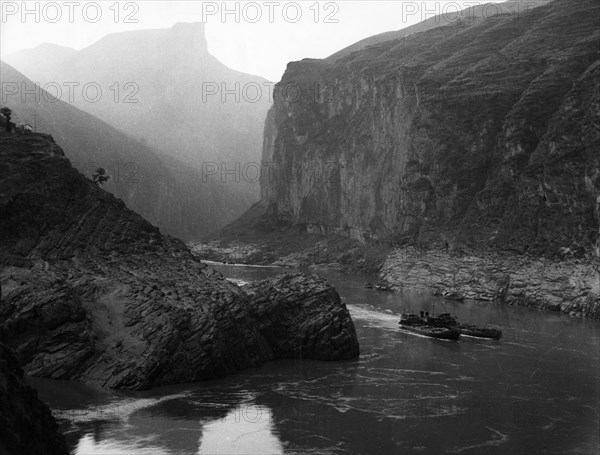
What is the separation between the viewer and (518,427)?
169 ft

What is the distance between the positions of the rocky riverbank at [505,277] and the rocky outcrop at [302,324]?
191 ft

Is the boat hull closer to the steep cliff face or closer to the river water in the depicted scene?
the river water

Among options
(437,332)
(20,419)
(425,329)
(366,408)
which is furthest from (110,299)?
(437,332)

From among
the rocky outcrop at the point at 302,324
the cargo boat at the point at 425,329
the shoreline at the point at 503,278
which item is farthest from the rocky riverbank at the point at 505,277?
the rocky outcrop at the point at 302,324

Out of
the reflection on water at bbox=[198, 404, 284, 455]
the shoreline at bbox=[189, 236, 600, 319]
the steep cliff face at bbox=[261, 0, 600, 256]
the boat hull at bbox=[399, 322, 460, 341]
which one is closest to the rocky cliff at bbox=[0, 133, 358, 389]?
the reflection on water at bbox=[198, 404, 284, 455]

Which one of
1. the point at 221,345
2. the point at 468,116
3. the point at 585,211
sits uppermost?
the point at 468,116

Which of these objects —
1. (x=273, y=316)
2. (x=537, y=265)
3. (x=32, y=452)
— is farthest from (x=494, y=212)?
(x=32, y=452)

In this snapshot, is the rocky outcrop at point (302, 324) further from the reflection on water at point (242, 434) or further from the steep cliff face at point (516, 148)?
the steep cliff face at point (516, 148)

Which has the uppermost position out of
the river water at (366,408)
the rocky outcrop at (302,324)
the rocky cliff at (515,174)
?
the rocky cliff at (515,174)

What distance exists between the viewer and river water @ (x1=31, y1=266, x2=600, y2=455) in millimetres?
46312

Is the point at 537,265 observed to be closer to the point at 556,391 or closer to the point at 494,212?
the point at 494,212

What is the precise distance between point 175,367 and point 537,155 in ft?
378

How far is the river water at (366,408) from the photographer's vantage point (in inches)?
1823

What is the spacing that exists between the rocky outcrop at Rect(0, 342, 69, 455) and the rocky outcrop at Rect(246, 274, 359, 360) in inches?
1673
